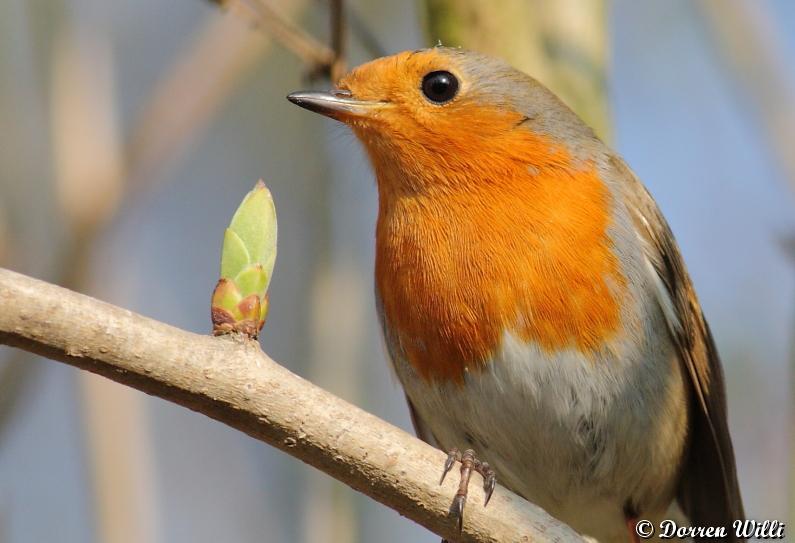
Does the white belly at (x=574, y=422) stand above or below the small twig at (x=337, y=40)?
below

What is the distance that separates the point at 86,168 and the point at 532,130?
5.48ft

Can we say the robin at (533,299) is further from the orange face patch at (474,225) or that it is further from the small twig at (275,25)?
the small twig at (275,25)

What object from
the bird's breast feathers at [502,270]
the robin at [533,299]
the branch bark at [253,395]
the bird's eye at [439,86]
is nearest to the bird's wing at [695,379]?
the robin at [533,299]

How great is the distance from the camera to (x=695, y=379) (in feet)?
13.8

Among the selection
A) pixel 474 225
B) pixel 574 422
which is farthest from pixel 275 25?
pixel 574 422

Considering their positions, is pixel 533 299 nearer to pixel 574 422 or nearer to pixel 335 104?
pixel 574 422

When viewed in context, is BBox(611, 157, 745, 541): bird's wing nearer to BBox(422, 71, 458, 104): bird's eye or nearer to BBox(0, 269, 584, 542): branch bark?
BBox(422, 71, 458, 104): bird's eye

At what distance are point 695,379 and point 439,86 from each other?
1509 millimetres

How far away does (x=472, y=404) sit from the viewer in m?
3.80

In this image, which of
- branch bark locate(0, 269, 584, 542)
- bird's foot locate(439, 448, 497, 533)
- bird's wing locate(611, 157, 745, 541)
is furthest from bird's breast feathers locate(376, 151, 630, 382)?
branch bark locate(0, 269, 584, 542)

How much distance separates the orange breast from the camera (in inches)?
143

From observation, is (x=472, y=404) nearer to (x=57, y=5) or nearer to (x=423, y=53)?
(x=423, y=53)

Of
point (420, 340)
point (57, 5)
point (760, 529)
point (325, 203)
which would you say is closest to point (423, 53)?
point (325, 203)

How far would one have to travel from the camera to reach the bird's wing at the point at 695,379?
416 cm
